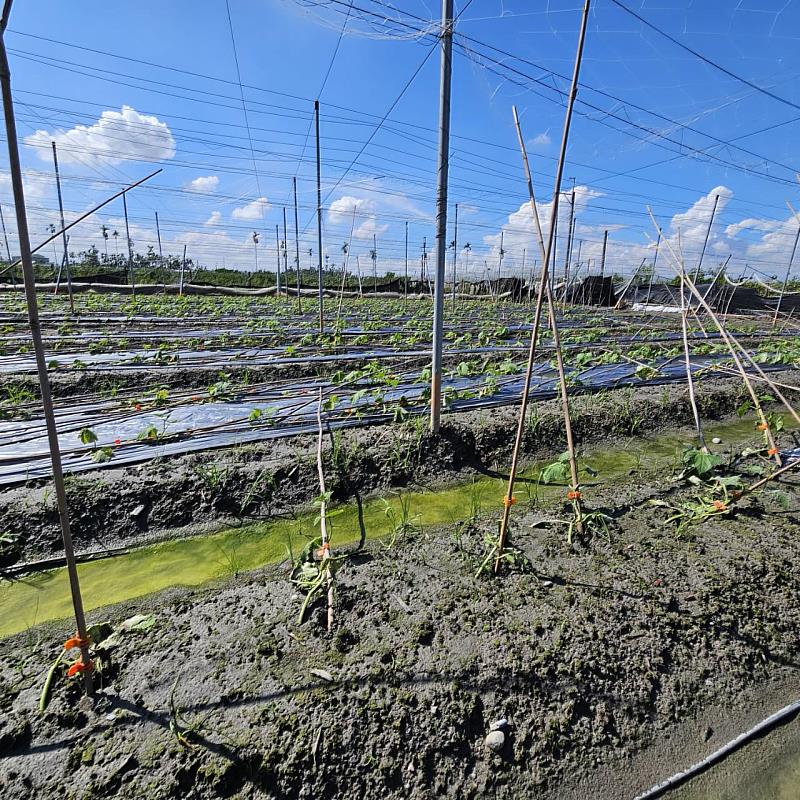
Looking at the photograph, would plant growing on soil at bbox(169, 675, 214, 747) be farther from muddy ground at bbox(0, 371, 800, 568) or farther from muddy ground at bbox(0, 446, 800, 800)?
muddy ground at bbox(0, 371, 800, 568)

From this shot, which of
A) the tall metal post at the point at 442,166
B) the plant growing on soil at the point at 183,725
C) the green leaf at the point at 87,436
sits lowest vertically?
the plant growing on soil at the point at 183,725

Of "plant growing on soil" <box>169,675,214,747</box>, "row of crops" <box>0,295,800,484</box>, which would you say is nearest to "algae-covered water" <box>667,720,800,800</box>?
"plant growing on soil" <box>169,675,214,747</box>

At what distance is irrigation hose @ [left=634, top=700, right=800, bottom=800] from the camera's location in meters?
1.45

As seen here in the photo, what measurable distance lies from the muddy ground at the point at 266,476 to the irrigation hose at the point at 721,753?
2464mm

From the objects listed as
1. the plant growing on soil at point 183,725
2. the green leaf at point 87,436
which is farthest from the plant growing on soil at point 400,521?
the green leaf at point 87,436

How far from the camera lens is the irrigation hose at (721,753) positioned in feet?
4.75

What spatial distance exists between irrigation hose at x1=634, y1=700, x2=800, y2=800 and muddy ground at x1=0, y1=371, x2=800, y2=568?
8.08ft

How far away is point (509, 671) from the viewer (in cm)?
172

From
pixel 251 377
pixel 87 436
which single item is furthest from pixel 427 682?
pixel 251 377

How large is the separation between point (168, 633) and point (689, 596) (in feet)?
8.19

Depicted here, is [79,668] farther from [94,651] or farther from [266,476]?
[266,476]

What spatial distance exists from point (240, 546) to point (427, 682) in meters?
1.79

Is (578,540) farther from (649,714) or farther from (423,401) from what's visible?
(423,401)

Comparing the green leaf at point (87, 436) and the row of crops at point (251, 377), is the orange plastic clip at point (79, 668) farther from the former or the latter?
the green leaf at point (87, 436)
